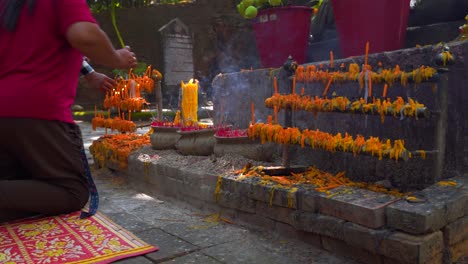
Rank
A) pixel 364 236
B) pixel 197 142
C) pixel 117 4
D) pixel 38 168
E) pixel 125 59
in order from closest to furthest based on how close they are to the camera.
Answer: pixel 364 236
pixel 38 168
pixel 125 59
pixel 197 142
pixel 117 4

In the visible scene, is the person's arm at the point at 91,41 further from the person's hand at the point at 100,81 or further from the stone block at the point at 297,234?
the stone block at the point at 297,234

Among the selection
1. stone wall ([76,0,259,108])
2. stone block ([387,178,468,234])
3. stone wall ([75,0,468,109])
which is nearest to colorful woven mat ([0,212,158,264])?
stone block ([387,178,468,234])

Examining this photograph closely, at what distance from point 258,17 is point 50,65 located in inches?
85.4

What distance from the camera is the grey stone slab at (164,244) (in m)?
2.18

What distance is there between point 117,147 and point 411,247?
3.14 meters

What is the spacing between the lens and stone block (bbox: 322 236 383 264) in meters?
2.04

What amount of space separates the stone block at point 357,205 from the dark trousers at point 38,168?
146 cm

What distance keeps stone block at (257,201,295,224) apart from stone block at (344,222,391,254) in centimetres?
39

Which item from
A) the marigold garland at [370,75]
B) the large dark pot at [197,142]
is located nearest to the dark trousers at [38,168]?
the large dark pot at [197,142]

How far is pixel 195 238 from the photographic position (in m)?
2.47

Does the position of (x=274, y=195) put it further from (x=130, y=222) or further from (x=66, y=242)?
(x=66, y=242)

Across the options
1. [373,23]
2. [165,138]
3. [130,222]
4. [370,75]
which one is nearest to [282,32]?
[373,23]

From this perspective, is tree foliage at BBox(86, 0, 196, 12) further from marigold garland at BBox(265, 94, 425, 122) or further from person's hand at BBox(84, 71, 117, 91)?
marigold garland at BBox(265, 94, 425, 122)

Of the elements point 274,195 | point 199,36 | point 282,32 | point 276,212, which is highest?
→ point 199,36
